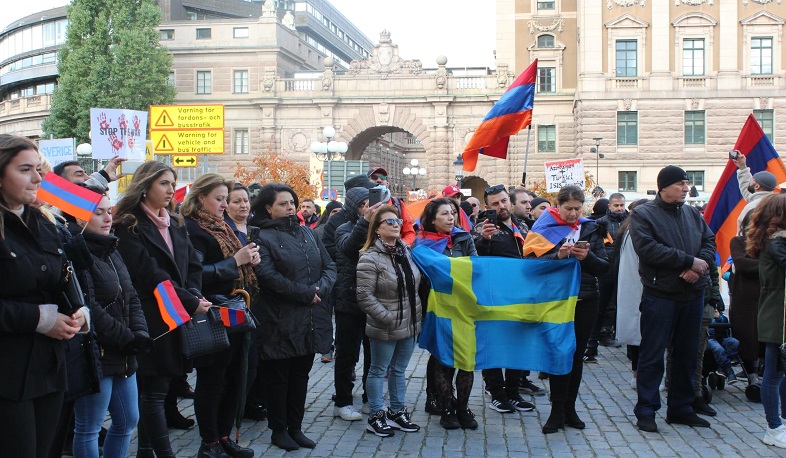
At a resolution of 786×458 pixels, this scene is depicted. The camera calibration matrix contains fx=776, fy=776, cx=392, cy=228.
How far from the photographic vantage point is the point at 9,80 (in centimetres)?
6631

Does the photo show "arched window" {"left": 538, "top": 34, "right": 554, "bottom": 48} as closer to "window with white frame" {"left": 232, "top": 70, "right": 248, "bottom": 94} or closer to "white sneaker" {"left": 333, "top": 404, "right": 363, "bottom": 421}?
"window with white frame" {"left": 232, "top": 70, "right": 248, "bottom": 94}

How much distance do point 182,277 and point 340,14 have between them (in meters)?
95.4

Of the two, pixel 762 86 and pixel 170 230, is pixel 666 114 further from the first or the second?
pixel 170 230

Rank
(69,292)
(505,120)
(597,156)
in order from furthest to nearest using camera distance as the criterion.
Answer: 1. (597,156)
2. (505,120)
3. (69,292)

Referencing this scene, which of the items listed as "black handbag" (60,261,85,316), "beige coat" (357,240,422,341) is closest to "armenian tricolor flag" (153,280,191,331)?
"black handbag" (60,261,85,316)

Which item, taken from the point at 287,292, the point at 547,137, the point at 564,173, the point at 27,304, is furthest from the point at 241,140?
the point at 27,304

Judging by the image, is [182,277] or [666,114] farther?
[666,114]

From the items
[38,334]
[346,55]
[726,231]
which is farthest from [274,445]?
[346,55]

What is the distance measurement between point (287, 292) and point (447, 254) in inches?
74.0

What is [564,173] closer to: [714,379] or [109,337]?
[714,379]

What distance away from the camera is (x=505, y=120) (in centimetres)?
1241

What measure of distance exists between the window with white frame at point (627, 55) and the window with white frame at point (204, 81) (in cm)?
2648

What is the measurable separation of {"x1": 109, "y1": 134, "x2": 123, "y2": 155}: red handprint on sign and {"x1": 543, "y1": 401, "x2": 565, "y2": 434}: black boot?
969 centimetres

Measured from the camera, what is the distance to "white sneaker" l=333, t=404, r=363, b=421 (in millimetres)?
7625
